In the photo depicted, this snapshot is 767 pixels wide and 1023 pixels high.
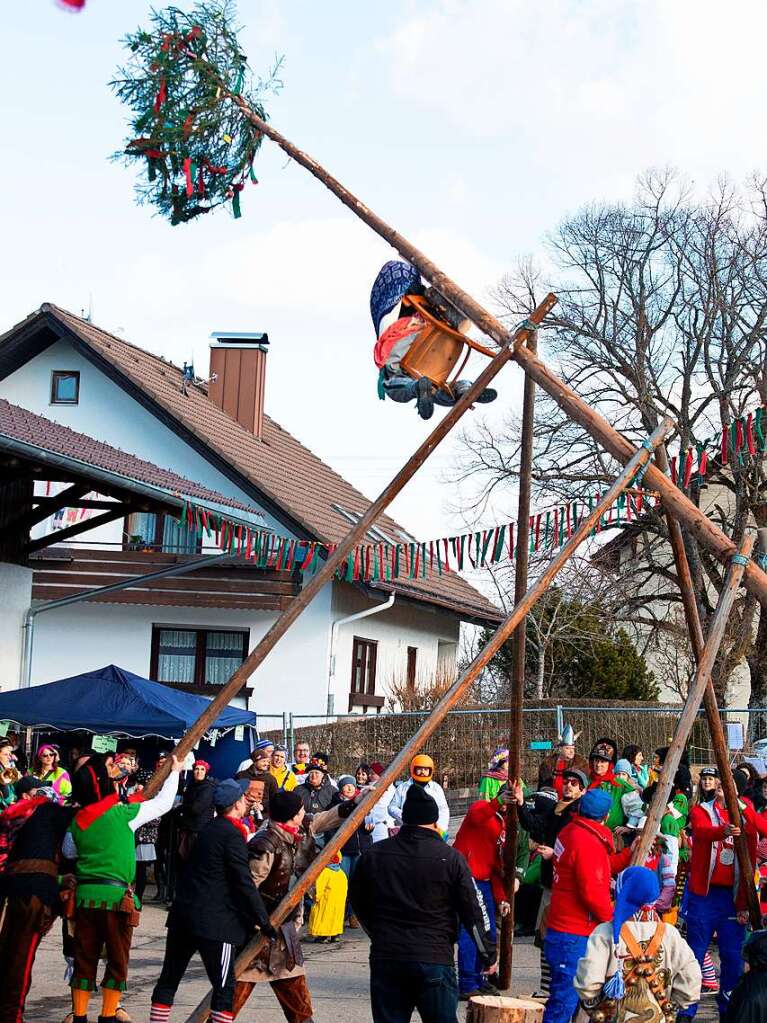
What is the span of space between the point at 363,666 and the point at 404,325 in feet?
62.1

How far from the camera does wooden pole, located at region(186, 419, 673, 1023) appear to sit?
8469mm

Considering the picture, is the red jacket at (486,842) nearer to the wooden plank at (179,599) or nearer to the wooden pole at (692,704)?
the wooden pole at (692,704)

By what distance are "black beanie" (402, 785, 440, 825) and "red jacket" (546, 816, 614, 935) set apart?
6.15 ft

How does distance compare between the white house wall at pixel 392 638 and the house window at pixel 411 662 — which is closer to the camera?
the white house wall at pixel 392 638

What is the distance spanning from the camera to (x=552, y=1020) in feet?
30.4

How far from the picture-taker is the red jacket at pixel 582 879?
897 centimetres

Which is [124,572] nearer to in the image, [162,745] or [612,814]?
[162,745]

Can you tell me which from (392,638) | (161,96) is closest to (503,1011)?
(161,96)

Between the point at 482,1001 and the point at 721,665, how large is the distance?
24.1 metres

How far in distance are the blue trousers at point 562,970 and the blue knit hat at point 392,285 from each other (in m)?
4.46

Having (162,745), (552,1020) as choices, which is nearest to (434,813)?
(552,1020)

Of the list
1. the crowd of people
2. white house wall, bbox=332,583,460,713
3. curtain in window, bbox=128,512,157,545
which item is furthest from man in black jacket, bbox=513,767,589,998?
curtain in window, bbox=128,512,157,545

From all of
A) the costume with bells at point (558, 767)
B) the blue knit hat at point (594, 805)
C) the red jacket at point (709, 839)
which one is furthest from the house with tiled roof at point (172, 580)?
the blue knit hat at point (594, 805)

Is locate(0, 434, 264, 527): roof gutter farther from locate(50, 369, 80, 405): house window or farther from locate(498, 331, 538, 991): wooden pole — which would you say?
locate(50, 369, 80, 405): house window
